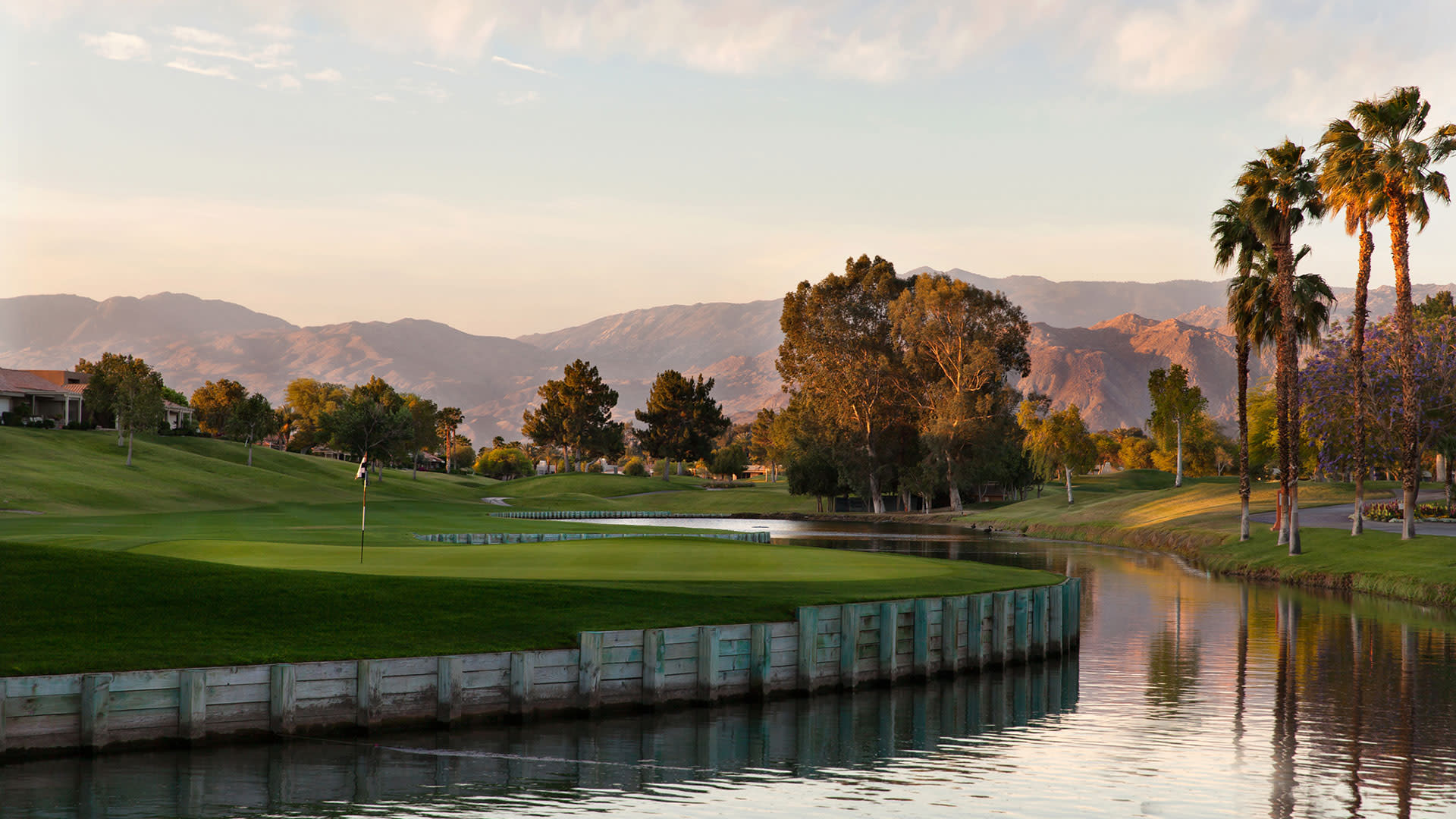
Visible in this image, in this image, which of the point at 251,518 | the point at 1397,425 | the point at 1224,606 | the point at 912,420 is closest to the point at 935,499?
the point at 912,420

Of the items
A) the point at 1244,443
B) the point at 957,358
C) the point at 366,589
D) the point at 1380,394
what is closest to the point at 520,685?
the point at 366,589

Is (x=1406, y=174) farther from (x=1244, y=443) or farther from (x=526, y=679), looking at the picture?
(x=526, y=679)

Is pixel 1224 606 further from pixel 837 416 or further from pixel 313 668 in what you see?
pixel 837 416

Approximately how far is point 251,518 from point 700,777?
58892mm

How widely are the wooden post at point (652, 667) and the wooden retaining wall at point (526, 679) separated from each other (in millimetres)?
20

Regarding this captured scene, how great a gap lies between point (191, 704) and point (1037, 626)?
2016 cm

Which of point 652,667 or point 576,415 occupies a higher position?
point 576,415

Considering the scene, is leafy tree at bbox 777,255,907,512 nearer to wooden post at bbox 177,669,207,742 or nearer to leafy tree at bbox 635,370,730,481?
leafy tree at bbox 635,370,730,481

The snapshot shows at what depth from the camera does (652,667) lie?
21.8 m

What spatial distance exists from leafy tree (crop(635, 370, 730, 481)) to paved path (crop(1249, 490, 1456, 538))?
4195 inches

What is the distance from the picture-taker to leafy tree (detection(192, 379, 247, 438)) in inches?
6983

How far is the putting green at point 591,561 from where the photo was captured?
29.3 metres

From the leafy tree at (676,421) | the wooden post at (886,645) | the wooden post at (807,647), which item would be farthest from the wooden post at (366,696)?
the leafy tree at (676,421)

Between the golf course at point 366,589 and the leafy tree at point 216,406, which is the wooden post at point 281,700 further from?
the leafy tree at point 216,406
